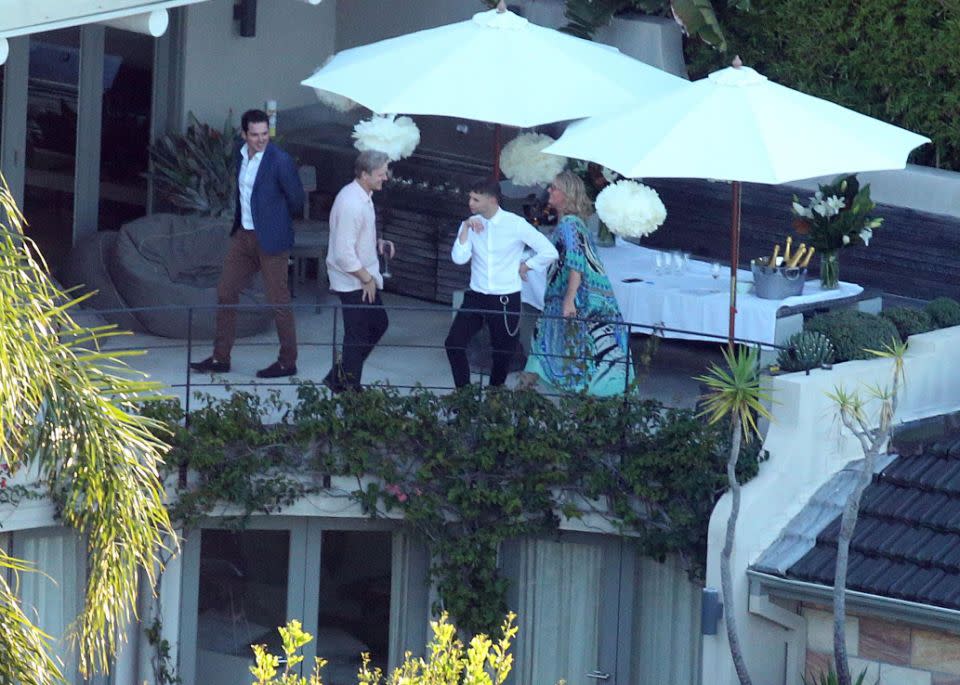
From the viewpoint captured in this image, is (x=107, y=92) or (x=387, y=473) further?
(x=107, y=92)

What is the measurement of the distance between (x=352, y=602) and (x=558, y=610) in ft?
4.52

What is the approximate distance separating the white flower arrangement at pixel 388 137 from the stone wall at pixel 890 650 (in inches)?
148

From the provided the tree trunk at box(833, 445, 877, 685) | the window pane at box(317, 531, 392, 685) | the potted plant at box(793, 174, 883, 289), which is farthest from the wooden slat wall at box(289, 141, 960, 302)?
the tree trunk at box(833, 445, 877, 685)

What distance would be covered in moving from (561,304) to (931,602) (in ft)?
9.65

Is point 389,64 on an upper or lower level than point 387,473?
upper

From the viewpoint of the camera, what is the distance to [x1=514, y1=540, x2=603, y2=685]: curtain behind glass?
1256 centimetres

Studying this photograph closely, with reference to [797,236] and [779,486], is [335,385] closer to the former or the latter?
[779,486]

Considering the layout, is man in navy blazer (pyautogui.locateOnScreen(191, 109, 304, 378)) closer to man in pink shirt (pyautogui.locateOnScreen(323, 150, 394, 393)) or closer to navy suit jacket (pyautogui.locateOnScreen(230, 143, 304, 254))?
navy suit jacket (pyautogui.locateOnScreen(230, 143, 304, 254))

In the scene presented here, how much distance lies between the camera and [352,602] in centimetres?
1303

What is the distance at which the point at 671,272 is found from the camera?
42.8ft

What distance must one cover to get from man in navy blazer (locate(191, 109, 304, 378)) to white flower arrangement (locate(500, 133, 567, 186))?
148 centimetres

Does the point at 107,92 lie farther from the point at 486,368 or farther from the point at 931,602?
the point at 931,602

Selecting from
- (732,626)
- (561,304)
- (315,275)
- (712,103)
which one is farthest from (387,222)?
(732,626)

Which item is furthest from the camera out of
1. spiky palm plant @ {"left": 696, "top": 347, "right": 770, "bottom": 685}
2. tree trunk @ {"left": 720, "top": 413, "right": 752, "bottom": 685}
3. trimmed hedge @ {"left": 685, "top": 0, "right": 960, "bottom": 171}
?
trimmed hedge @ {"left": 685, "top": 0, "right": 960, "bottom": 171}
